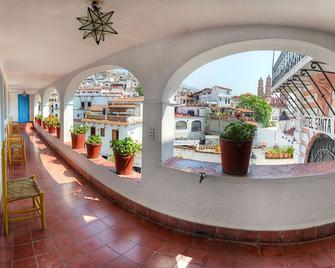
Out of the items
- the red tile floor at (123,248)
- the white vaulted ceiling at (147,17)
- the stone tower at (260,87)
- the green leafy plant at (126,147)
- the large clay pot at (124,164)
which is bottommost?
the red tile floor at (123,248)

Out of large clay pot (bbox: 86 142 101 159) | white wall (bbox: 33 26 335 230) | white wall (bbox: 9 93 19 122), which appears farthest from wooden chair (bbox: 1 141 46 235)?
white wall (bbox: 9 93 19 122)

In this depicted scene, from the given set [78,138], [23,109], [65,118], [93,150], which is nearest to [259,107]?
[23,109]

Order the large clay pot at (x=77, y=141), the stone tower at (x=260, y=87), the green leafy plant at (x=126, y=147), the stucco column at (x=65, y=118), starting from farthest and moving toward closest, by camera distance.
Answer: the stone tower at (x=260, y=87) → the stucco column at (x=65, y=118) → the large clay pot at (x=77, y=141) → the green leafy plant at (x=126, y=147)

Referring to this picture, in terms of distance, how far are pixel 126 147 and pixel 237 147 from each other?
181cm

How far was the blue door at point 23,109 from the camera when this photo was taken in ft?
54.5

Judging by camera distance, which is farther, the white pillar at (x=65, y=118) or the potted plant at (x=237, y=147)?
the white pillar at (x=65, y=118)

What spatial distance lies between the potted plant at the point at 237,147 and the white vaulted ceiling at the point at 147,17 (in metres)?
1.16

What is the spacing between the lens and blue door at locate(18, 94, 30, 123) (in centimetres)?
1662

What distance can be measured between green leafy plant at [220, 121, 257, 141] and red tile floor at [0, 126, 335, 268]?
4.11 ft

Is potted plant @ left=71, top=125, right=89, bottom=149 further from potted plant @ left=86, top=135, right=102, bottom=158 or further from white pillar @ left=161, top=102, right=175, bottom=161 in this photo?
white pillar @ left=161, top=102, right=175, bottom=161

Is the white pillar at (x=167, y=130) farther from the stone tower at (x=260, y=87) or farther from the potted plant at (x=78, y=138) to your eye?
the stone tower at (x=260, y=87)

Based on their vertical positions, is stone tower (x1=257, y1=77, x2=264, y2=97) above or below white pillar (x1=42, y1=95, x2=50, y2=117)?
above

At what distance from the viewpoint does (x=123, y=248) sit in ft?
8.66

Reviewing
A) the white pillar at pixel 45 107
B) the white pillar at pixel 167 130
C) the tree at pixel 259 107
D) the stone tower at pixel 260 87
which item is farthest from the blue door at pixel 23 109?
the stone tower at pixel 260 87
